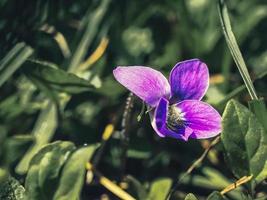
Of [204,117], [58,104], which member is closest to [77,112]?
[58,104]

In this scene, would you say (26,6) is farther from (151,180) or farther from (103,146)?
(151,180)

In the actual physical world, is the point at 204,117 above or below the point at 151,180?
above

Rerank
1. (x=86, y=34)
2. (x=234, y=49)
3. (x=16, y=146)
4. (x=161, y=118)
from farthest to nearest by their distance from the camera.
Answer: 1. (x=86, y=34)
2. (x=16, y=146)
3. (x=234, y=49)
4. (x=161, y=118)

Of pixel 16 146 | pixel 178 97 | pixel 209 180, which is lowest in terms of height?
pixel 209 180

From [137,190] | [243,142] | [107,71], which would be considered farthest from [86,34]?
[243,142]

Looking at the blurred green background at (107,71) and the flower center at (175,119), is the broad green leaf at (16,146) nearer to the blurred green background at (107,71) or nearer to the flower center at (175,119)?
the blurred green background at (107,71)

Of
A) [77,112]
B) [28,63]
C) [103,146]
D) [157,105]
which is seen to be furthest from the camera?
[77,112]

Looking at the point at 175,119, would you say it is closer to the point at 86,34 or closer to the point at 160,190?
the point at 160,190
